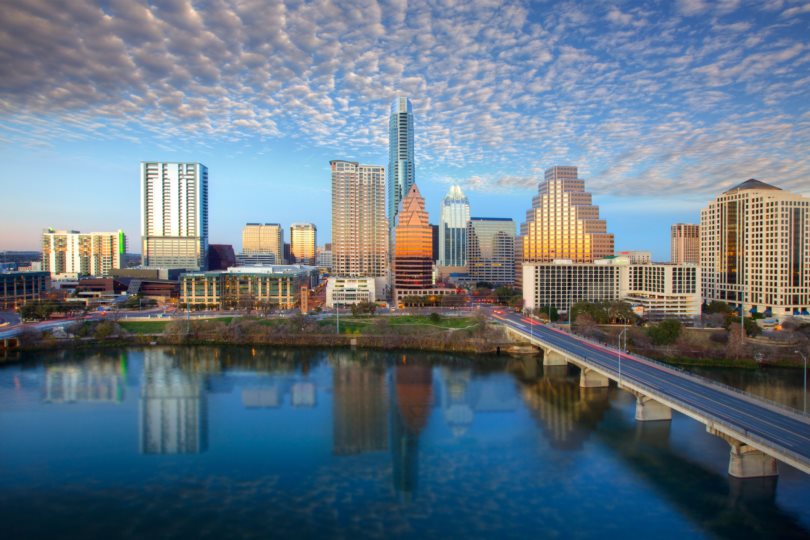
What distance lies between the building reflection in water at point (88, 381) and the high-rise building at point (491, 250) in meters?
48.2

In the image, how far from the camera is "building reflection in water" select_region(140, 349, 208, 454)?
1430 centimetres

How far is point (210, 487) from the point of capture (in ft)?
38.5

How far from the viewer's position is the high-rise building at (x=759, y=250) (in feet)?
109

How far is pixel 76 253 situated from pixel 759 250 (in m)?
67.7

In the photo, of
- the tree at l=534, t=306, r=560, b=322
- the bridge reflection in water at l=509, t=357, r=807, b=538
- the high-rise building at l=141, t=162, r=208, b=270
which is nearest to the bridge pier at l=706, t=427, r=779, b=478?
the bridge reflection in water at l=509, t=357, r=807, b=538

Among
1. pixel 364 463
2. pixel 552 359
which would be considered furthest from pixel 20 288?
pixel 364 463

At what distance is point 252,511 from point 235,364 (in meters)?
14.6

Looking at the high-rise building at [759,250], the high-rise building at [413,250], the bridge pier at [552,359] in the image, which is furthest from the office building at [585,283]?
the bridge pier at [552,359]

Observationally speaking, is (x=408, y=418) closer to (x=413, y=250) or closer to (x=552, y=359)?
(x=552, y=359)

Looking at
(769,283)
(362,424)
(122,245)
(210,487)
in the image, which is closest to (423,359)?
(362,424)

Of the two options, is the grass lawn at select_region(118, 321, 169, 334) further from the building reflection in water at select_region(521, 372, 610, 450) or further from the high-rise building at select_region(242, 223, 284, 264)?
the high-rise building at select_region(242, 223, 284, 264)

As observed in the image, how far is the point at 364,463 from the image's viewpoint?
515 inches

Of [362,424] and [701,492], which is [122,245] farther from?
[701,492]

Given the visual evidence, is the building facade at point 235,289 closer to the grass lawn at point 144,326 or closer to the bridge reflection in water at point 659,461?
the grass lawn at point 144,326
